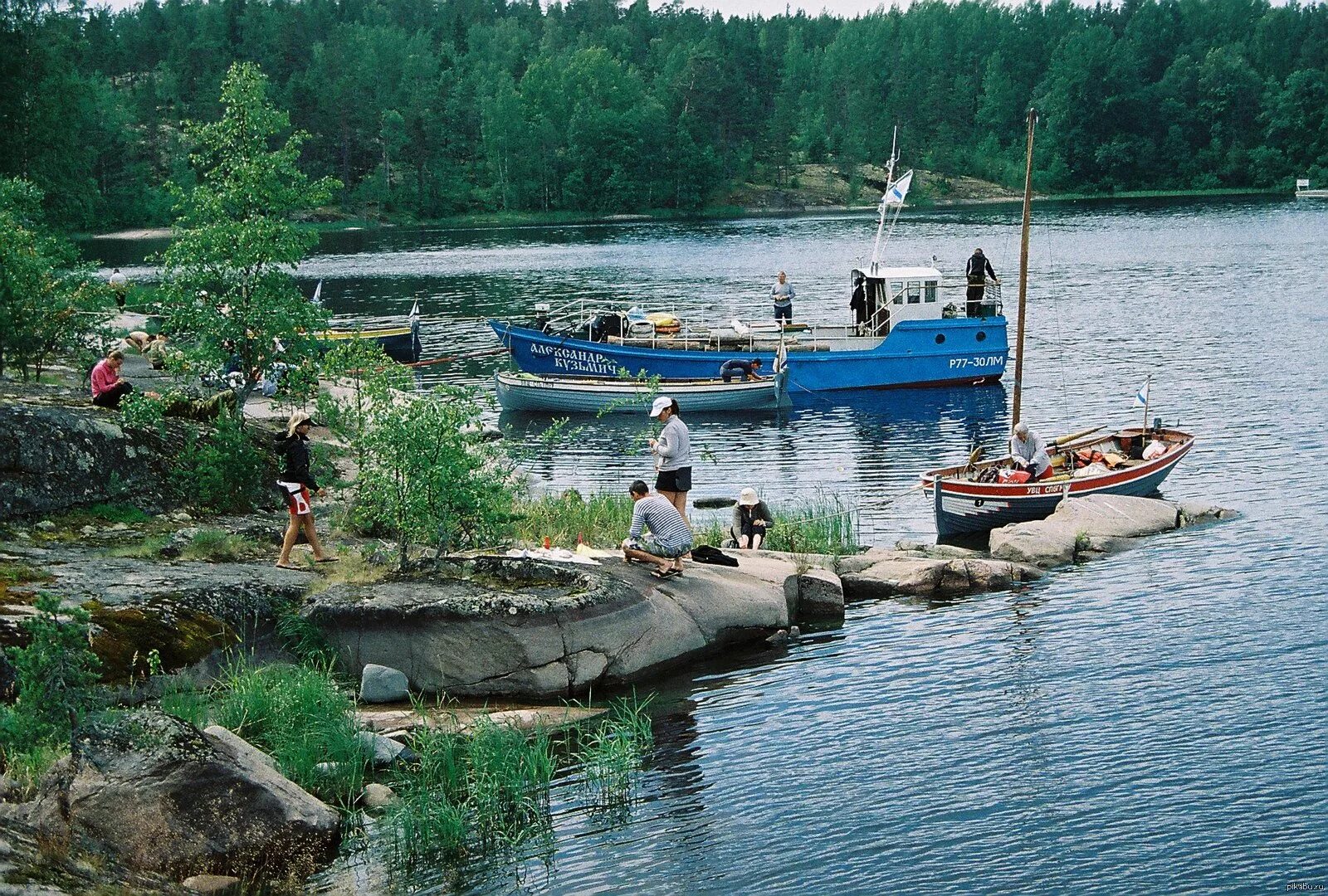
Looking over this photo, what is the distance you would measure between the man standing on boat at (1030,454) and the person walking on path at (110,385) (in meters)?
15.7

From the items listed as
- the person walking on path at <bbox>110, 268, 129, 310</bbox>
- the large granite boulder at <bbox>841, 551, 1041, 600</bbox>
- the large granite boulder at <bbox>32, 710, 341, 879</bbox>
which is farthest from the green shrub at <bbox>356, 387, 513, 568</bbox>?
the person walking on path at <bbox>110, 268, 129, 310</bbox>

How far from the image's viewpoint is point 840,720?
16078 mm

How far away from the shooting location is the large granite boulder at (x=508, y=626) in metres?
16.4

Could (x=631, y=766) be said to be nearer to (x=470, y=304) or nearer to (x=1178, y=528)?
(x=1178, y=528)

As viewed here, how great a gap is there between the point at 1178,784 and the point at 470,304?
55.0 meters

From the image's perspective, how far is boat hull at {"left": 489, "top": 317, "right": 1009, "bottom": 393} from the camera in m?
41.0

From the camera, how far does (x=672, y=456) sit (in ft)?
66.1

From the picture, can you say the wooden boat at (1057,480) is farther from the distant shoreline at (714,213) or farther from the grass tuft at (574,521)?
the distant shoreline at (714,213)

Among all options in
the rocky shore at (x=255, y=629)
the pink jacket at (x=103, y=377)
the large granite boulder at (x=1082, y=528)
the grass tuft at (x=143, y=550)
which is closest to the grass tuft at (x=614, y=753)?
the rocky shore at (x=255, y=629)

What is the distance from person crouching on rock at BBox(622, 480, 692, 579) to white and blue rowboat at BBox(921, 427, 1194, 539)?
817cm

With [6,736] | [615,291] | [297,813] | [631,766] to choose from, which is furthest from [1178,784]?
[615,291]

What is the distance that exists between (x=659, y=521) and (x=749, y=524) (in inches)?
157

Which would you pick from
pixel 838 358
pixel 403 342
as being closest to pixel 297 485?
pixel 838 358

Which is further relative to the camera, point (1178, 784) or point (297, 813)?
point (1178, 784)
